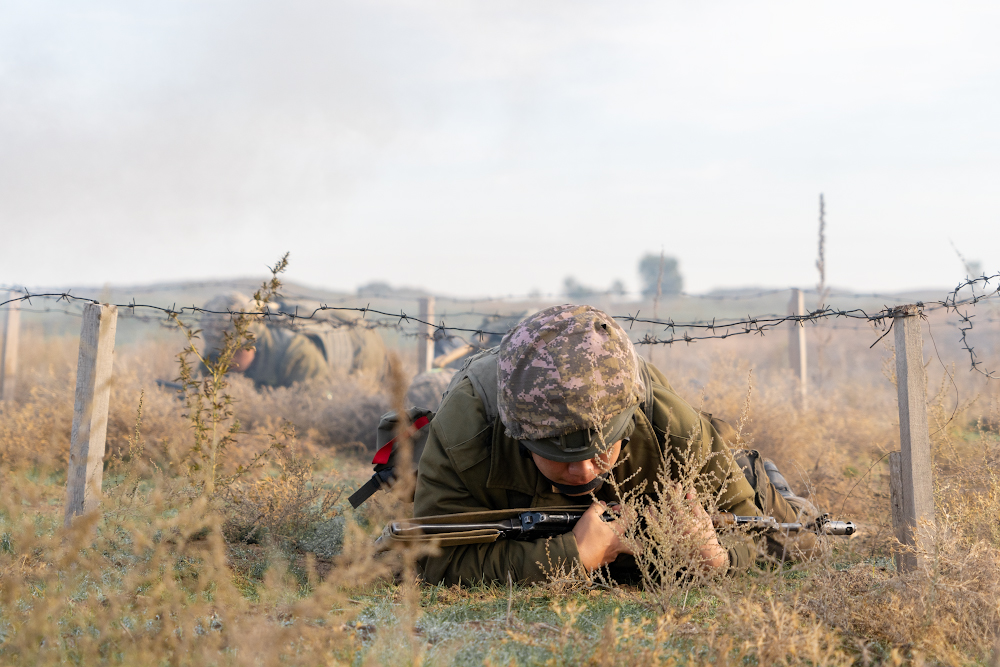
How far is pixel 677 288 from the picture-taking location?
67812 mm

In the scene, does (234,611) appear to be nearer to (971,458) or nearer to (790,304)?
(971,458)

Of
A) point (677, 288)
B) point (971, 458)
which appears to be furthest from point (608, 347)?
point (677, 288)

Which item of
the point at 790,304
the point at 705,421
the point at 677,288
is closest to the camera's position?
the point at 705,421

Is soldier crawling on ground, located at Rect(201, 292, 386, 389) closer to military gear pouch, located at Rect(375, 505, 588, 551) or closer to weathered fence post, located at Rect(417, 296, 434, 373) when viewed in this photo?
weathered fence post, located at Rect(417, 296, 434, 373)

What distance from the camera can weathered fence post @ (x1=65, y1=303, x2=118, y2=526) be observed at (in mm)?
3184

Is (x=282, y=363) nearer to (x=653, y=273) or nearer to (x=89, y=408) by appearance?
(x=89, y=408)

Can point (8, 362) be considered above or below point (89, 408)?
above

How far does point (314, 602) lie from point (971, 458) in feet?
12.7

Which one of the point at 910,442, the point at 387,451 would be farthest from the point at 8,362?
the point at 910,442

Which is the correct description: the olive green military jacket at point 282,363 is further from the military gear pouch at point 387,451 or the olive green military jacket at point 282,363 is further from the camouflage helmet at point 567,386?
the camouflage helmet at point 567,386

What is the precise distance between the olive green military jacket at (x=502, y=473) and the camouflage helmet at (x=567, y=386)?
0.89 feet

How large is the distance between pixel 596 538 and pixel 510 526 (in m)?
0.38

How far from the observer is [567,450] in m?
2.65

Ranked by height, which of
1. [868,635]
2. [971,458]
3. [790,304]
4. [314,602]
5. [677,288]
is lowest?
[868,635]
